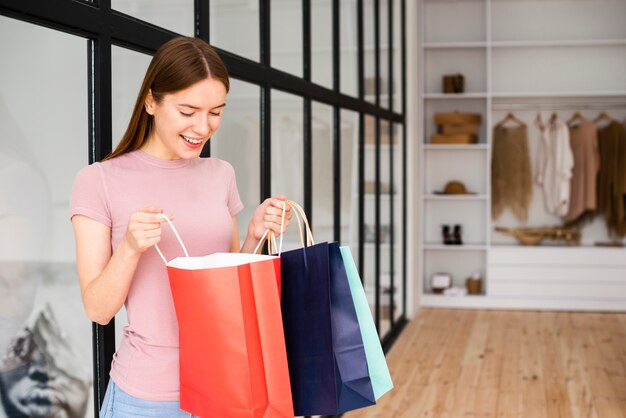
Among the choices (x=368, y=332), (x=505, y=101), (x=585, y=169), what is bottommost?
(x=368, y=332)

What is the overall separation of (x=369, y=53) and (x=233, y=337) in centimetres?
329

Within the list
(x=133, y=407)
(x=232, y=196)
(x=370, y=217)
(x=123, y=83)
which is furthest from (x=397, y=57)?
(x=133, y=407)

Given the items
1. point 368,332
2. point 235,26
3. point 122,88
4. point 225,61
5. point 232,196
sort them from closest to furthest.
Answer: point 368,332
point 232,196
point 122,88
point 225,61
point 235,26

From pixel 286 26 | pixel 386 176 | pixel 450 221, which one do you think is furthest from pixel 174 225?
pixel 450 221

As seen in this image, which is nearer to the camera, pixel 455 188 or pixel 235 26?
pixel 235 26

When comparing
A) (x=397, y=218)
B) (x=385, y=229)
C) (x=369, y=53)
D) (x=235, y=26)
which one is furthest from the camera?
(x=397, y=218)

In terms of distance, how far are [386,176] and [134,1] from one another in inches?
130

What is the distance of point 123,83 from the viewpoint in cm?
169

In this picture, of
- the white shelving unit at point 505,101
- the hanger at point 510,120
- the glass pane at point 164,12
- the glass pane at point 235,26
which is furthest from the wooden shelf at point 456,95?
the glass pane at point 164,12

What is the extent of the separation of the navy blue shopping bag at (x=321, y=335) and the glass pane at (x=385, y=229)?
3.36m

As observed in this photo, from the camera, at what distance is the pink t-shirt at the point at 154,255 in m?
1.29

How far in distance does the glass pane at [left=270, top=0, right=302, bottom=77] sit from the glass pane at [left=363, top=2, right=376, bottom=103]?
1.31m

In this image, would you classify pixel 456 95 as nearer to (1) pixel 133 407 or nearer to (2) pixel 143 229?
(1) pixel 133 407

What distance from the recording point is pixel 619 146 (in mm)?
6086
